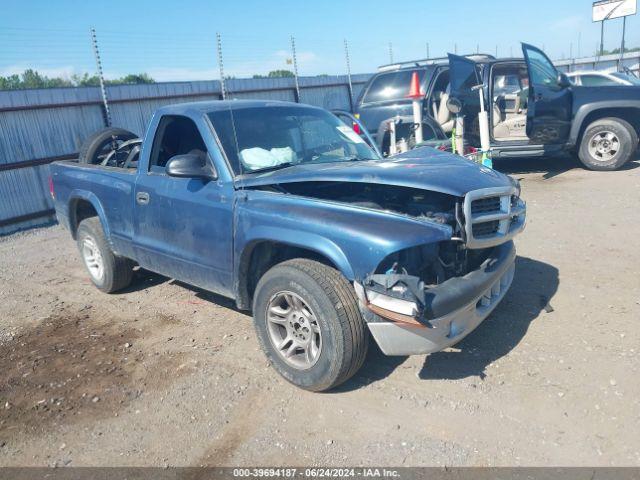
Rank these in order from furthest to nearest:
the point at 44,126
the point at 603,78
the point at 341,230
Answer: the point at 603,78
the point at 44,126
the point at 341,230

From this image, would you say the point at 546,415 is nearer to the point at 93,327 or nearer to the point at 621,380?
the point at 621,380

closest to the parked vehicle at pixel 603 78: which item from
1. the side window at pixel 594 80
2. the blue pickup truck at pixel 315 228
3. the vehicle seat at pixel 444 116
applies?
the side window at pixel 594 80

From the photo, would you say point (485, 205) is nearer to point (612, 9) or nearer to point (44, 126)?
point (44, 126)

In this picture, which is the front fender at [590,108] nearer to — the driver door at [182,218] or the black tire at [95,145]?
the driver door at [182,218]

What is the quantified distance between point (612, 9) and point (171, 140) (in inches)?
1438

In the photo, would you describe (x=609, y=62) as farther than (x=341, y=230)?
Yes

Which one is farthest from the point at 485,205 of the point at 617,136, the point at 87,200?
the point at 617,136

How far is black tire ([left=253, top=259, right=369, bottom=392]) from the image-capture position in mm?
3080

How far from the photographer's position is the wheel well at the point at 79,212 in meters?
5.56

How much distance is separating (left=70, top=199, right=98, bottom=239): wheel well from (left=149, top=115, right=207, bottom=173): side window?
144cm

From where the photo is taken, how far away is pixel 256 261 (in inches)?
148

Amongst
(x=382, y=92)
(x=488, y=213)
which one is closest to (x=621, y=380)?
(x=488, y=213)

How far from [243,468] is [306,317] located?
94 centimetres

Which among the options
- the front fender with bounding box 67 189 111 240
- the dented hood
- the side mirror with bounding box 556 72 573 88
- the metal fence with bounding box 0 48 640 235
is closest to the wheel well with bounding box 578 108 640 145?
the side mirror with bounding box 556 72 573 88
